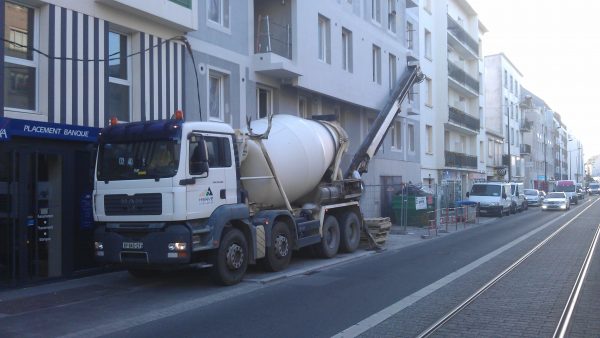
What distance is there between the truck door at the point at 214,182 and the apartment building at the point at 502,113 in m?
46.5

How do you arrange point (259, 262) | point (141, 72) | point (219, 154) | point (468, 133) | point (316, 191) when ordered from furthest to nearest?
point (468, 133) → point (316, 191) → point (141, 72) → point (259, 262) → point (219, 154)

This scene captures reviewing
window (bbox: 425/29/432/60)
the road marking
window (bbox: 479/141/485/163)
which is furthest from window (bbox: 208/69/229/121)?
window (bbox: 479/141/485/163)

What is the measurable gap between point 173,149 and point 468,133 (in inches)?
1539

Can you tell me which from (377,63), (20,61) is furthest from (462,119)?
(20,61)

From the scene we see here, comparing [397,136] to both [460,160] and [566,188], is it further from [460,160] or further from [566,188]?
[566,188]

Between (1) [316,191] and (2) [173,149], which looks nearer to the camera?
(2) [173,149]

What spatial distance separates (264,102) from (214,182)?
8.49 meters

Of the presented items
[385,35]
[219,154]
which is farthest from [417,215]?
[219,154]

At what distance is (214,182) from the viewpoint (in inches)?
420

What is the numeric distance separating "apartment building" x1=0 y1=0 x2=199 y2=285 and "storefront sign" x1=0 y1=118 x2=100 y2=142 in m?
0.02

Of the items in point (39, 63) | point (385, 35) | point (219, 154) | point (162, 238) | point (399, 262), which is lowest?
point (399, 262)

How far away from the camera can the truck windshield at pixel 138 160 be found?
9.97 metres

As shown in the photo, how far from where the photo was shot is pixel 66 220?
38.0ft

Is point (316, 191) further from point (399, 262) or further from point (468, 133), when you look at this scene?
point (468, 133)
